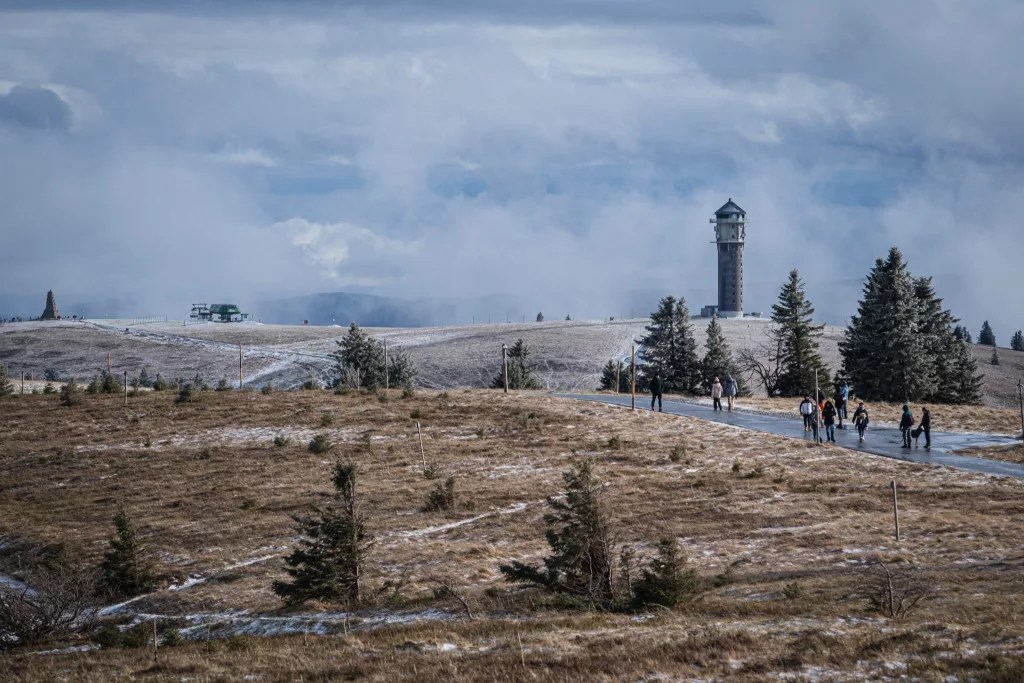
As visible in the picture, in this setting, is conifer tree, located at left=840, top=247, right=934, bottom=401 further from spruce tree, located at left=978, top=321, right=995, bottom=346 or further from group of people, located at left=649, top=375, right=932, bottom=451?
spruce tree, located at left=978, top=321, right=995, bottom=346

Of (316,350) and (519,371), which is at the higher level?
(316,350)

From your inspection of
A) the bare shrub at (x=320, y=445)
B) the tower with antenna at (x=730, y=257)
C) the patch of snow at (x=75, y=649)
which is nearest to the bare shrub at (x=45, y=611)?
the patch of snow at (x=75, y=649)

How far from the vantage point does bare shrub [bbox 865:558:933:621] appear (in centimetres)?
1741

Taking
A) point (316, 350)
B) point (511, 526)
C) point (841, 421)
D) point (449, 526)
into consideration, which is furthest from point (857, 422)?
point (316, 350)

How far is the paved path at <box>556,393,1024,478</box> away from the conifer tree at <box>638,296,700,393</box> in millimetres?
23286

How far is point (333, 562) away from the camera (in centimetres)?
2284

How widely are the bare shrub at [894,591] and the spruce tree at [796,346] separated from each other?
189 feet

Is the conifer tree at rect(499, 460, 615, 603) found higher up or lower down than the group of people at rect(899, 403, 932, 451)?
lower down

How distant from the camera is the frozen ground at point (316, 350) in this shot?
111 metres

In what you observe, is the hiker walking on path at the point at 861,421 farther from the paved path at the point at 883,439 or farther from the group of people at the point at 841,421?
the paved path at the point at 883,439

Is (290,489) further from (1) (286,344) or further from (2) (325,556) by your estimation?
(1) (286,344)

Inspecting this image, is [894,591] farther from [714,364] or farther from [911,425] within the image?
[714,364]

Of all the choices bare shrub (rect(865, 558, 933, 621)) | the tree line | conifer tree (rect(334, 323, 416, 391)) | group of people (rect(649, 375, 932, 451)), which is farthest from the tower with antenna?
bare shrub (rect(865, 558, 933, 621))

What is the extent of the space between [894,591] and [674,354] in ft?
207
